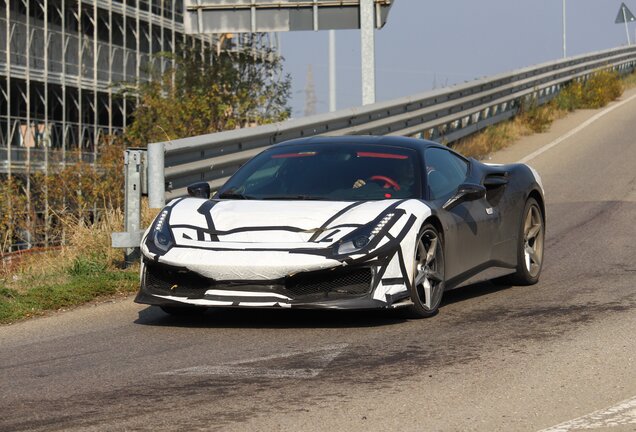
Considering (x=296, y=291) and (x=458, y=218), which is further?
(x=458, y=218)

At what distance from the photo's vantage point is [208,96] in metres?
22.8

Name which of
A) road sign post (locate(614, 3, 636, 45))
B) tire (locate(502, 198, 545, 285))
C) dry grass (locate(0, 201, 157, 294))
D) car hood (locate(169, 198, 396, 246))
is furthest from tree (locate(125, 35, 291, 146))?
road sign post (locate(614, 3, 636, 45))

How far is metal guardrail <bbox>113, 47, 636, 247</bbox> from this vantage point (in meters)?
11.2

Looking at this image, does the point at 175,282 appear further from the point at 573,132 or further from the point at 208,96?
the point at 573,132

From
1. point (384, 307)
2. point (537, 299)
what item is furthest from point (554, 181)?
point (384, 307)

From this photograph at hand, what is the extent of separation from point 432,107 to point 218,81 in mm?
5708

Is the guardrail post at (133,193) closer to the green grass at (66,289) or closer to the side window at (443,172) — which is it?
the green grass at (66,289)

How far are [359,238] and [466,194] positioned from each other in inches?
56.0

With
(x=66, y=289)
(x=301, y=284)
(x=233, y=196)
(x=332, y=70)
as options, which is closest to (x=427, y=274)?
(x=301, y=284)

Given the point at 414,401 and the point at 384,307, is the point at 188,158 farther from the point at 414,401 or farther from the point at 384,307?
the point at 414,401

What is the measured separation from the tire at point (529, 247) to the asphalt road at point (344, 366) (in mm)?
130

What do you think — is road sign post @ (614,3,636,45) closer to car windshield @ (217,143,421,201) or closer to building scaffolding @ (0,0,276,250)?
building scaffolding @ (0,0,276,250)

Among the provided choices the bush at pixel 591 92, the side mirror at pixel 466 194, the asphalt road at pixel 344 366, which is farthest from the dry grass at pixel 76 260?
the bush at pixel 591 92

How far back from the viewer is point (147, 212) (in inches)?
472
